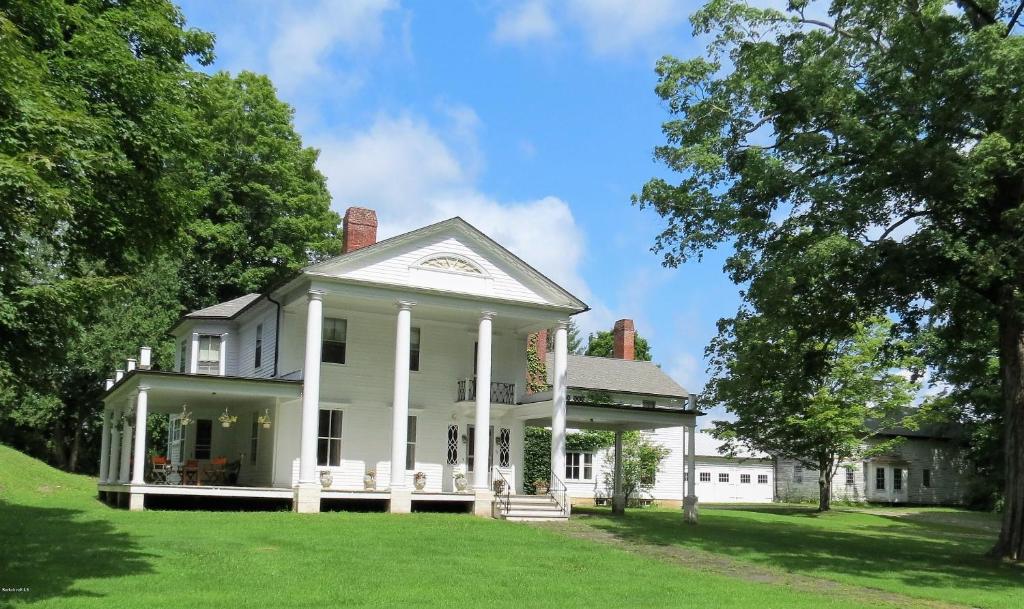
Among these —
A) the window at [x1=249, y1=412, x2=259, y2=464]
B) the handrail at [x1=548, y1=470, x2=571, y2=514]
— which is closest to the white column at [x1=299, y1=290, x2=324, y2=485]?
the window at [x1=249, y1=412, x2=259, y2=464]

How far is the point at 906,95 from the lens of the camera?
20109 mm

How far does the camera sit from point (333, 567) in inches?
573

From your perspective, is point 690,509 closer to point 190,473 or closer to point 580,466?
point 580,466

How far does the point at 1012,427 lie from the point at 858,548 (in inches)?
180

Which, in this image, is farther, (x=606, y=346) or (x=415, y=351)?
(x=606, y=346)

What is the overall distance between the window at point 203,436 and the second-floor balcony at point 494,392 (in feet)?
30.0

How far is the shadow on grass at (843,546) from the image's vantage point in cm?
1734

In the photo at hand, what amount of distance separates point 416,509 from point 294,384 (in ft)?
16.2

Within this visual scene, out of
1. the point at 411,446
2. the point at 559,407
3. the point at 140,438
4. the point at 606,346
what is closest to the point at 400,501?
the point at 411,446

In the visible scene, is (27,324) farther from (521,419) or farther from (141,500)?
(521,419)

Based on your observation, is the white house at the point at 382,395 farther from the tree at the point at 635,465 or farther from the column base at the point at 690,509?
the tree at the point at 635,465

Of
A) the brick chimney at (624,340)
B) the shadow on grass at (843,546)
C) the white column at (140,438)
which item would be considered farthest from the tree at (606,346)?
the white column at (140,438)

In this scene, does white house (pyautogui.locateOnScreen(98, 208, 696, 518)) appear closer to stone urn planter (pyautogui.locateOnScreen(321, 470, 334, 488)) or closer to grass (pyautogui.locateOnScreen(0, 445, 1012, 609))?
stone urn planter (pyautogui.locateOnScreen(321, 470, 334, 488))

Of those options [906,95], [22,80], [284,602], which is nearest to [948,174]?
[906,95]
